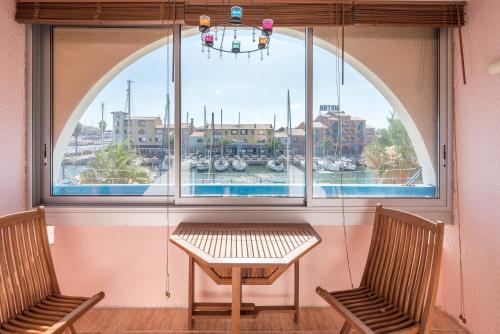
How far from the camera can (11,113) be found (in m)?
2.54

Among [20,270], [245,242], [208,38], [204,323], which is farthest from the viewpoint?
[204,323]

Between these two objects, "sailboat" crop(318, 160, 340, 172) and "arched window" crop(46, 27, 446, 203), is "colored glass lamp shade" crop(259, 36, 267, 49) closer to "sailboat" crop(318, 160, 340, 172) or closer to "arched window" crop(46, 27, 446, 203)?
"arched window" crop(46, 27, 446, 203)

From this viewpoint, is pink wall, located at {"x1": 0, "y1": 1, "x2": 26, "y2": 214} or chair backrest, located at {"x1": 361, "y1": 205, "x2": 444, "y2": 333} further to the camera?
pink wall, located at {"x1": 0, "y1": 1, "x2": 26, "y2": 214}

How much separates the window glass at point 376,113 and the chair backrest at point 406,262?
0.60 meters

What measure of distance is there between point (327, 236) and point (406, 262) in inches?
33.6

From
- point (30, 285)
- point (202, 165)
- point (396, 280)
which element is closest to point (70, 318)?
point (30, 285)

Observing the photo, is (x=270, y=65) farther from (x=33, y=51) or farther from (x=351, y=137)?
(x=33, y=51)

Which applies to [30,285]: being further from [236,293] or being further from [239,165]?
[239,165]

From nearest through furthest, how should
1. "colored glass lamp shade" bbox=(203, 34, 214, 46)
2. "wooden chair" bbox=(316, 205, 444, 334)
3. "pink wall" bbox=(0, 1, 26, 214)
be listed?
"colored glass lamp shade" bbox=(203, 34, 214, 46) < "wooden chair" bbox=(316, 205, 444, 334) < "pink wall" bbox=(0, 1, 26, 214)

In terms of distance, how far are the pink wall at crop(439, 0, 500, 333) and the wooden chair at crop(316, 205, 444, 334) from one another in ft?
2.30

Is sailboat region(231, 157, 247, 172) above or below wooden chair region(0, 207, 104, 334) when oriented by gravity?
above

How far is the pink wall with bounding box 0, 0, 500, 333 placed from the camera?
2350 mm

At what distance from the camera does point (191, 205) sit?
2766 mm

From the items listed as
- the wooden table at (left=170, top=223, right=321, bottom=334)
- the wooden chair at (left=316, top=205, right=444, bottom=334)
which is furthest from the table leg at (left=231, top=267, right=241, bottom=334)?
the wooden chair at (left=316, top=205, right=444, bottom=334)
